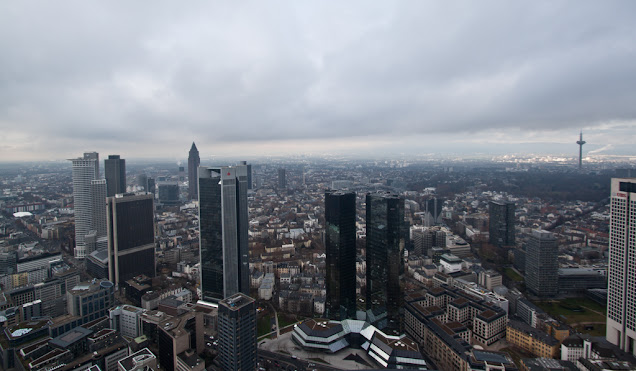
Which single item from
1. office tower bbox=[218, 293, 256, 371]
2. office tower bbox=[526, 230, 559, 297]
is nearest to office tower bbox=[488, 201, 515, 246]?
office tower bbox=[526, 230, 559, 297]

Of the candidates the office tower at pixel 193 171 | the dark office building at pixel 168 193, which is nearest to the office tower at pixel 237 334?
the dark office building at pixel 168 193

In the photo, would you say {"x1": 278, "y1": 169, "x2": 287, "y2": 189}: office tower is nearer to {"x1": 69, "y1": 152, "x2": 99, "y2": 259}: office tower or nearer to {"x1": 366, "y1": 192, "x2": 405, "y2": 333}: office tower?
{"x1": 69, "y1": 152, "x2": 99, "y2": 259}: office tower

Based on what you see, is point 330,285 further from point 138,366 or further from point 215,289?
point 138,366

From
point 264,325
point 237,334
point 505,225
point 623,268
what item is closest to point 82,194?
point 264,325

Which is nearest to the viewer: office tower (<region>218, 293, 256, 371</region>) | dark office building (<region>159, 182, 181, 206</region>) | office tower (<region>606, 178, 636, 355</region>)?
office tower (<region>218, 293, 256, 371</region>)

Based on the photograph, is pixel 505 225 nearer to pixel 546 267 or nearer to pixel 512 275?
pixel 512 275
